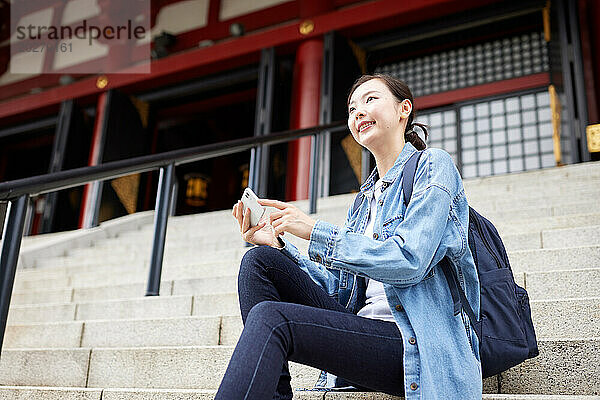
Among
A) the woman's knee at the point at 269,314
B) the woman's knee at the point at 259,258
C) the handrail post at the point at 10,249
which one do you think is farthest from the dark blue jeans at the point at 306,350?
the handrail post at the point at 10,249

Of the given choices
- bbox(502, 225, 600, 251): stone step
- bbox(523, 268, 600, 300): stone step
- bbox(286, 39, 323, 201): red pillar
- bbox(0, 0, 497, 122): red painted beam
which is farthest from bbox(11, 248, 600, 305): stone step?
bbox(0, 0, 497, 122): red painted beam

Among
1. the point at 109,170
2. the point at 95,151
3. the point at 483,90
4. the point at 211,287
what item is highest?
the point at 483,90

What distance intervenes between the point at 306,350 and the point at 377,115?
606 mm

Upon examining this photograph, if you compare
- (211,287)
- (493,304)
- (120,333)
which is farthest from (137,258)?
(493,304)

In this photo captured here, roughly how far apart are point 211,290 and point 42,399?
94 centimetres

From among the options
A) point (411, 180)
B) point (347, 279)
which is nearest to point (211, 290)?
point (347, 279)

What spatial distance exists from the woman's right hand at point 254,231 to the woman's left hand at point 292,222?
6.4 inches

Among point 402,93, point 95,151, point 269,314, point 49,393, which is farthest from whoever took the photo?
point 95,151

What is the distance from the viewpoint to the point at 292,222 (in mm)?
1286

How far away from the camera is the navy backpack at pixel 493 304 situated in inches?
51.2

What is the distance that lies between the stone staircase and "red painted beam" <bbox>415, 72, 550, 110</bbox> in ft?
7.25

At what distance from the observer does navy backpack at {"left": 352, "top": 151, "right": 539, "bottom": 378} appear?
1.30m

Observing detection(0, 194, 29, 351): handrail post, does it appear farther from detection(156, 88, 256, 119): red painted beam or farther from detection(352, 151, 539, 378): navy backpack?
detection(156, 88, 256, 119): red painted beam

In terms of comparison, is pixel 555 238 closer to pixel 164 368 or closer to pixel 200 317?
pixel 200 317
